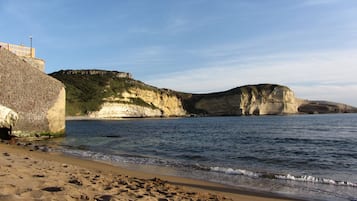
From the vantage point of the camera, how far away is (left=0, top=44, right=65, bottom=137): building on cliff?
23797 millimetres

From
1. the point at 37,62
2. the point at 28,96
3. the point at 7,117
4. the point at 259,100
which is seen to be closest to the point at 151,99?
the point at 259,100

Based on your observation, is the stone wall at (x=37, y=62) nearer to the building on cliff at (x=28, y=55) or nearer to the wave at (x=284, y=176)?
the building on cliff at (x=28, y=55)

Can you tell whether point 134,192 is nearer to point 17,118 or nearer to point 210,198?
point 210,198

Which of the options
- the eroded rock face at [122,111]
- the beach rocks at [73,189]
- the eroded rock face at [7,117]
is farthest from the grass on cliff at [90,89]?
the beach rocks at [73,189]

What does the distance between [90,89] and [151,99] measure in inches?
929

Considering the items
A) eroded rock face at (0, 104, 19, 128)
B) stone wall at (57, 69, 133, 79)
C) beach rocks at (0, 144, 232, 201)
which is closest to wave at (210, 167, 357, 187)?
beach rocks at (0, 144, 232, 201)

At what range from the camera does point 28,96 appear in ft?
80.5

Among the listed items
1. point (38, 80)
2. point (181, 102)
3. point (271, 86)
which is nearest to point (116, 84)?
point (181, 102)

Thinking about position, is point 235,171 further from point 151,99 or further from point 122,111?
point 151,99

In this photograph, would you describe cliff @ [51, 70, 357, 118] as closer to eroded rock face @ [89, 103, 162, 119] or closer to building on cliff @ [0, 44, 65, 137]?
eroded rock face @ [89, 103, 162, 119]

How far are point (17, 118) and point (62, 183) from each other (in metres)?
17.4

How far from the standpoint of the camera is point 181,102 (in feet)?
520

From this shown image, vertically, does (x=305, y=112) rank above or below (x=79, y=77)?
below

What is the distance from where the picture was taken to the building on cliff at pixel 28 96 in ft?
78.1
